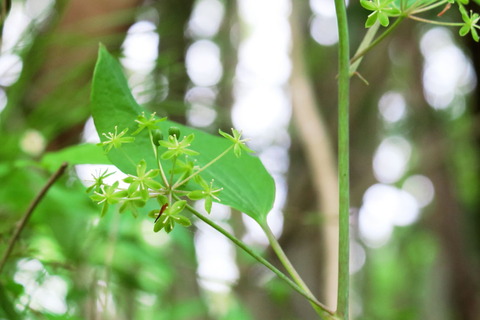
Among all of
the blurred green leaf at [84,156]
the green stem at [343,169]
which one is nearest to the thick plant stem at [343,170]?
the green stem at [343,169]

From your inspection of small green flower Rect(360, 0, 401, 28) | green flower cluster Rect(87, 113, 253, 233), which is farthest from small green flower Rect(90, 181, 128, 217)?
small green flower Rect(360, 0, 401, 28)

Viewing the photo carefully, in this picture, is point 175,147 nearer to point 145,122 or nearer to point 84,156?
point 145,122

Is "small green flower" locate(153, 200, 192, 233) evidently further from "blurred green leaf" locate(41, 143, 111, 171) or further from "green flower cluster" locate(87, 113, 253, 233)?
"blurred green leaf" locate(41, 143, 111, 171)

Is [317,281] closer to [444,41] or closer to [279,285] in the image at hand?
[279,285]

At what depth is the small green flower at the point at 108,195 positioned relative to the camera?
0.66ft

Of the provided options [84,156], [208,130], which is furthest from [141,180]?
[208,130]

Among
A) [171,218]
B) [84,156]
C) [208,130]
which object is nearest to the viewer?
[171,218]

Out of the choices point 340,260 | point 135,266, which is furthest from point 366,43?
point 135,266

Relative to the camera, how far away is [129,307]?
1.19 metres

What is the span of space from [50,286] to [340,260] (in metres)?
0.29

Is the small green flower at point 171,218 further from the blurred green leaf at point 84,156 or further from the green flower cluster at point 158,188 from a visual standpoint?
the blurred green leaf at point 84,156

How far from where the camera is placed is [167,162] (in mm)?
236

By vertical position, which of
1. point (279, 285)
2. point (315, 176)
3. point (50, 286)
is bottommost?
point (279, 285)

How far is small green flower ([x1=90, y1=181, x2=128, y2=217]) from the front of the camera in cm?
20
